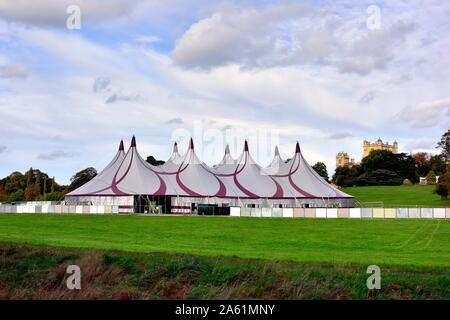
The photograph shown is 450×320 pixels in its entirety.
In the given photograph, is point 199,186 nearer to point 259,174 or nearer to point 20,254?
point 259,174

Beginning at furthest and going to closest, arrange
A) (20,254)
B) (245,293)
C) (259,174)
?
(259,174), (20,254), (245,293)

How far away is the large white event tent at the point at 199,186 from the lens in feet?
201

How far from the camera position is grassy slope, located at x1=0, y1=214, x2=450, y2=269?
69.7ft

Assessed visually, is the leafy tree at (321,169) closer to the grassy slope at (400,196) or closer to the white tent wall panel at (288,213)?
the grassy slope at (400,196)

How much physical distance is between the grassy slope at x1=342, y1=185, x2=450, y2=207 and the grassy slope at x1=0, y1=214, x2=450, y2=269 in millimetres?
46140

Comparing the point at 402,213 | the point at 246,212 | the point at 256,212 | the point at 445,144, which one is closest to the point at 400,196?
the point at 445,144

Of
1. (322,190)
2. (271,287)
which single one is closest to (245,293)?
(271,287)

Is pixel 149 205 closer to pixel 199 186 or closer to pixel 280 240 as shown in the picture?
pixel 199 186

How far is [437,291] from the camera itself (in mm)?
14164

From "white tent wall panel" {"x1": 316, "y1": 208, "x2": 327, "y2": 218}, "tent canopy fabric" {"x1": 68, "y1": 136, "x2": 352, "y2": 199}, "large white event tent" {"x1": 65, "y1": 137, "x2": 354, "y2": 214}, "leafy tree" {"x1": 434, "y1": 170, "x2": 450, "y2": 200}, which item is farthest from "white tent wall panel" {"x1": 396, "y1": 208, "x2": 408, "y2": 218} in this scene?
"leafy tree" {"x1": 434, "y1": 170, "x2": 450, "y2": 200}

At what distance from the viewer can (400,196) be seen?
97.2 m

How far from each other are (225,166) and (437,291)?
187 ft

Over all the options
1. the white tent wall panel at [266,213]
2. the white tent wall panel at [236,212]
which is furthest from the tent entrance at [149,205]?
the white tent wall panel at [266,213]

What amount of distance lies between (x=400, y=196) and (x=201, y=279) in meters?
86.9
